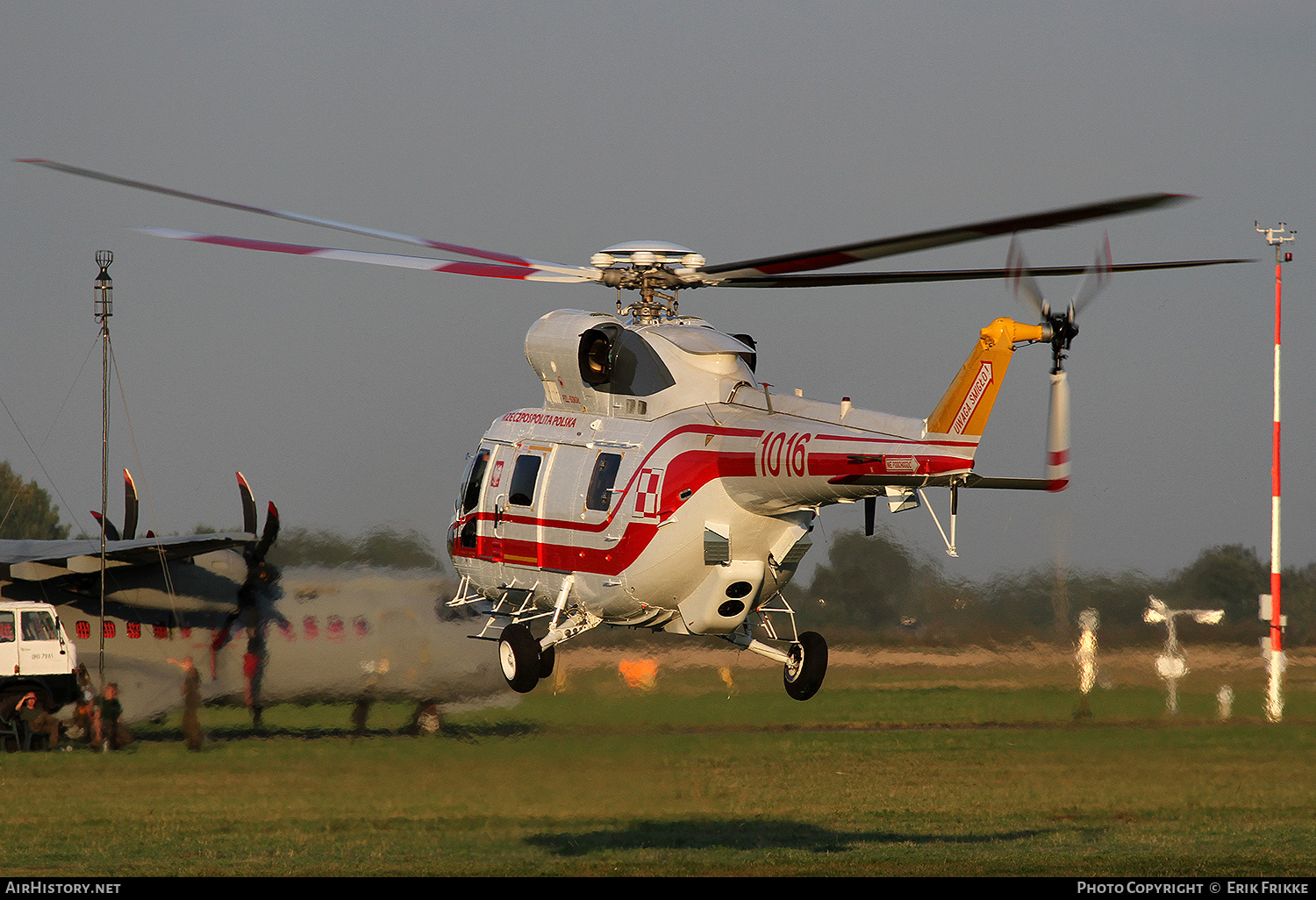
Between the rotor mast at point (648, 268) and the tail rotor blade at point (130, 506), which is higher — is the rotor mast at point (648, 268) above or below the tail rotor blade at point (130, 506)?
above

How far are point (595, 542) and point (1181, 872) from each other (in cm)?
836

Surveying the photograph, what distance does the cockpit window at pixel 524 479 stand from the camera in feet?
56.3

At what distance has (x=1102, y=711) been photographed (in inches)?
931

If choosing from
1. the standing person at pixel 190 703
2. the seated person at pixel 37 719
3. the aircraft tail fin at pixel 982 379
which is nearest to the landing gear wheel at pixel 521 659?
the aircraft tail fin at pixel 982 379

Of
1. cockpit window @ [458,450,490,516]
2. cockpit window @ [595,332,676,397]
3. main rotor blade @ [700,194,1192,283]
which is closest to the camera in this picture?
main rotor blade @ [700,194,1192,283]

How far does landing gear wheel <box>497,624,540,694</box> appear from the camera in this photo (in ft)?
56.6

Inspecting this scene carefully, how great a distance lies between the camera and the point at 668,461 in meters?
15.5

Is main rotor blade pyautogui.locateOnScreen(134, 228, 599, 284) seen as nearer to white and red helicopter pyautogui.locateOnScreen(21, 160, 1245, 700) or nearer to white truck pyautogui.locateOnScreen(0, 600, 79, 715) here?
white and red helicopter pyautogui.locateOnScreen(21, 160, 1245, 700)

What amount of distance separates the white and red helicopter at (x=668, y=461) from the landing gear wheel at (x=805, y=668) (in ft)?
0.07

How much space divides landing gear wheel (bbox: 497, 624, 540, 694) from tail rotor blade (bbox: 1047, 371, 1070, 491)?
23.4 ft

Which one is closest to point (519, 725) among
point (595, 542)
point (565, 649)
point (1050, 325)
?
point (565, 649)

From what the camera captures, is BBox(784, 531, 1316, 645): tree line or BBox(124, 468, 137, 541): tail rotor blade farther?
BBox(124, 468, 137, 541): tail rotor blade

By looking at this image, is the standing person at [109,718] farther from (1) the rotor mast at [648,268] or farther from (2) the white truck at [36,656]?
(1) the rotor mast at [648,268]

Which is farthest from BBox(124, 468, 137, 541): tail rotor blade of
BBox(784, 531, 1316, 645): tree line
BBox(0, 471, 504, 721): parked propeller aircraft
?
BBox(784, 531, 1316, 645): tree line
